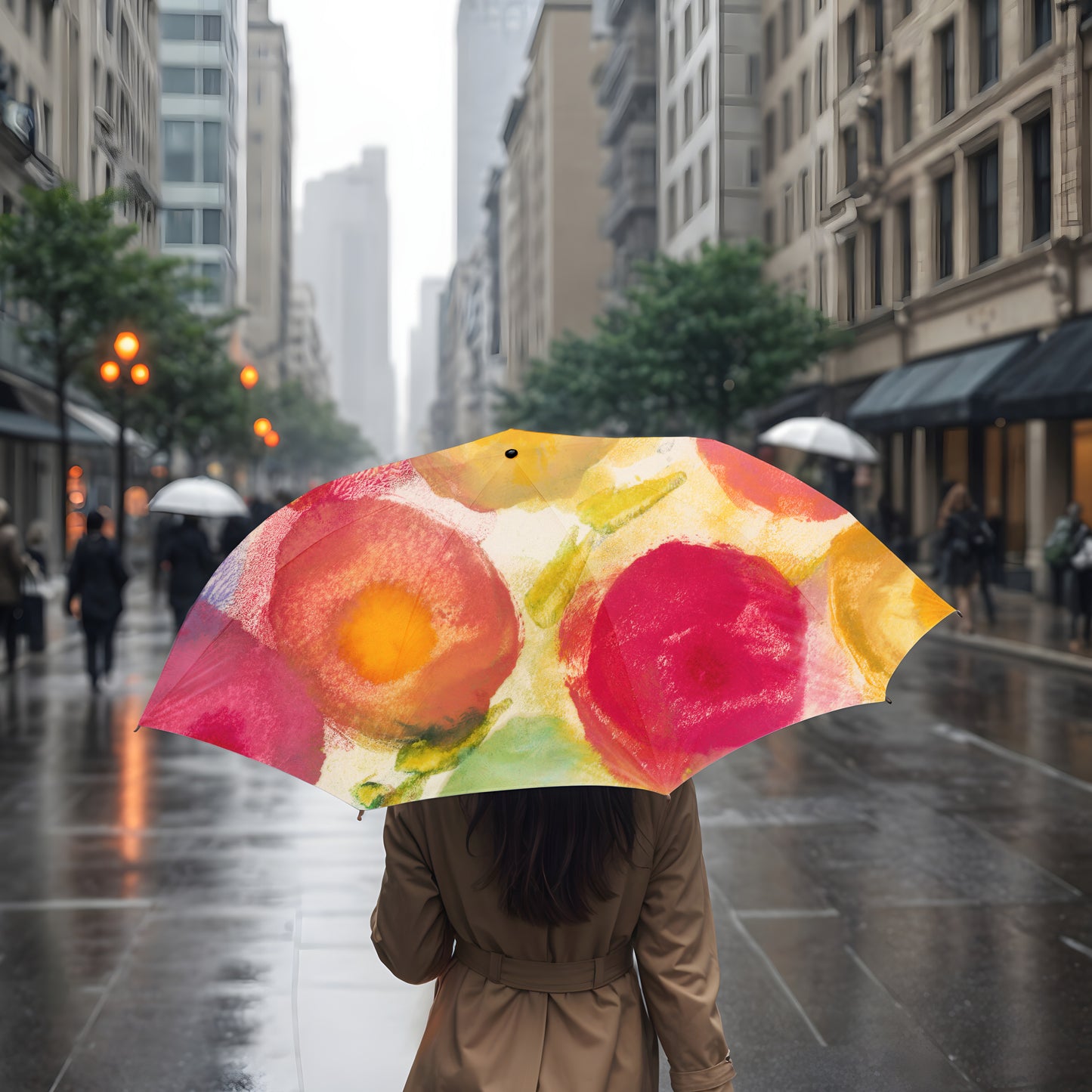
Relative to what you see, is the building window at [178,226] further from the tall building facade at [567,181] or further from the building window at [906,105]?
the building window at [906,105]

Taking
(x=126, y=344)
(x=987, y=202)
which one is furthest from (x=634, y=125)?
(x=126, y=344)

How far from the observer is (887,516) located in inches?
1378

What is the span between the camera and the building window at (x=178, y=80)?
85.9 metres

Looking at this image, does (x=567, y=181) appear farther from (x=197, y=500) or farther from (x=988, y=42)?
(x=197, y=500)

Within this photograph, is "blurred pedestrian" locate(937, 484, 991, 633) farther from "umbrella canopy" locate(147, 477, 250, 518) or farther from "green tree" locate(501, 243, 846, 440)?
"green tree" locate(501, 243, 846, 440)

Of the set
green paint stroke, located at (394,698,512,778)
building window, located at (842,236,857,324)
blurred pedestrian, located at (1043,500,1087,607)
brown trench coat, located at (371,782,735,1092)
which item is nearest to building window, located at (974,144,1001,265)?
building window, located at (842,236,857,324)

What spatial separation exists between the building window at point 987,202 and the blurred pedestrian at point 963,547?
32.4 feet

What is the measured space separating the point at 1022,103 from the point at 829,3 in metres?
12.1

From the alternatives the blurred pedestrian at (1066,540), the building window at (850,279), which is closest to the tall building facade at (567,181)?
the building window at (850,279)

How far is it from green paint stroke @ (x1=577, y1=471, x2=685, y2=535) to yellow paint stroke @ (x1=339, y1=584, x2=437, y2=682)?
0.34 m

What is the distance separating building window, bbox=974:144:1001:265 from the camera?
93.2 ft

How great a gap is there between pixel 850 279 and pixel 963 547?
1964 centimetres

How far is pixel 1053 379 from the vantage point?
23469mm

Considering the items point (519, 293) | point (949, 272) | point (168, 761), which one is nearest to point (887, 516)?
point (949, 272)
